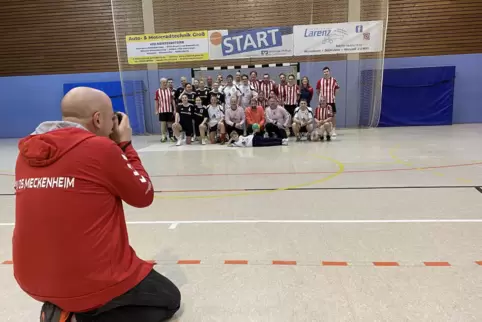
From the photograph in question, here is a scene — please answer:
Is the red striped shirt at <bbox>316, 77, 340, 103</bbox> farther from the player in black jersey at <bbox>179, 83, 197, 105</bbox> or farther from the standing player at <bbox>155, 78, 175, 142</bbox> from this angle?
the standing player at <bbox>155, 78, 175, 142</bbox>

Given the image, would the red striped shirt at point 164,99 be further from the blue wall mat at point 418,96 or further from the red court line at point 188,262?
the red court line at point 188,262

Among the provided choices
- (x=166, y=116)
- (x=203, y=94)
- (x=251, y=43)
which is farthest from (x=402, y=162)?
(x=166, y=116)

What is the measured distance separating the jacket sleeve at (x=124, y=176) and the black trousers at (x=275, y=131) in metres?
7.27

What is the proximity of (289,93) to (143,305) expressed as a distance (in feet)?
28.9

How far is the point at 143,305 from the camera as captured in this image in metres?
1.67

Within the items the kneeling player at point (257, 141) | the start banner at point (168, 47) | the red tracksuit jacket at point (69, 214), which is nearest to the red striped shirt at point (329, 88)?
the kneeling player at point (257, 141)

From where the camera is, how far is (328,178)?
4.82 meters

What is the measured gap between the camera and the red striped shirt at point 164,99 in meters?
10.0

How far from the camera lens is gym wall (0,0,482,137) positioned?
10656 mm

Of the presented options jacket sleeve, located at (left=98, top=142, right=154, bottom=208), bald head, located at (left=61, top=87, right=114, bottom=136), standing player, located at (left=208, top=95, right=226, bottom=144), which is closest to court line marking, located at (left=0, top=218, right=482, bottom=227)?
jacket sleeve, located at (left=98, top=142, right=154, bottom=208)

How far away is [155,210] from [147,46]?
24.8 ft

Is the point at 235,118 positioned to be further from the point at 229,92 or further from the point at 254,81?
the point at 254,81

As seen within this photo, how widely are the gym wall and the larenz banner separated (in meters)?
0.64

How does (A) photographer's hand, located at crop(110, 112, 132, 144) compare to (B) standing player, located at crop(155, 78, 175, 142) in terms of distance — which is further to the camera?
(B) standing player, located at crop(155, 78, 175, 142)
